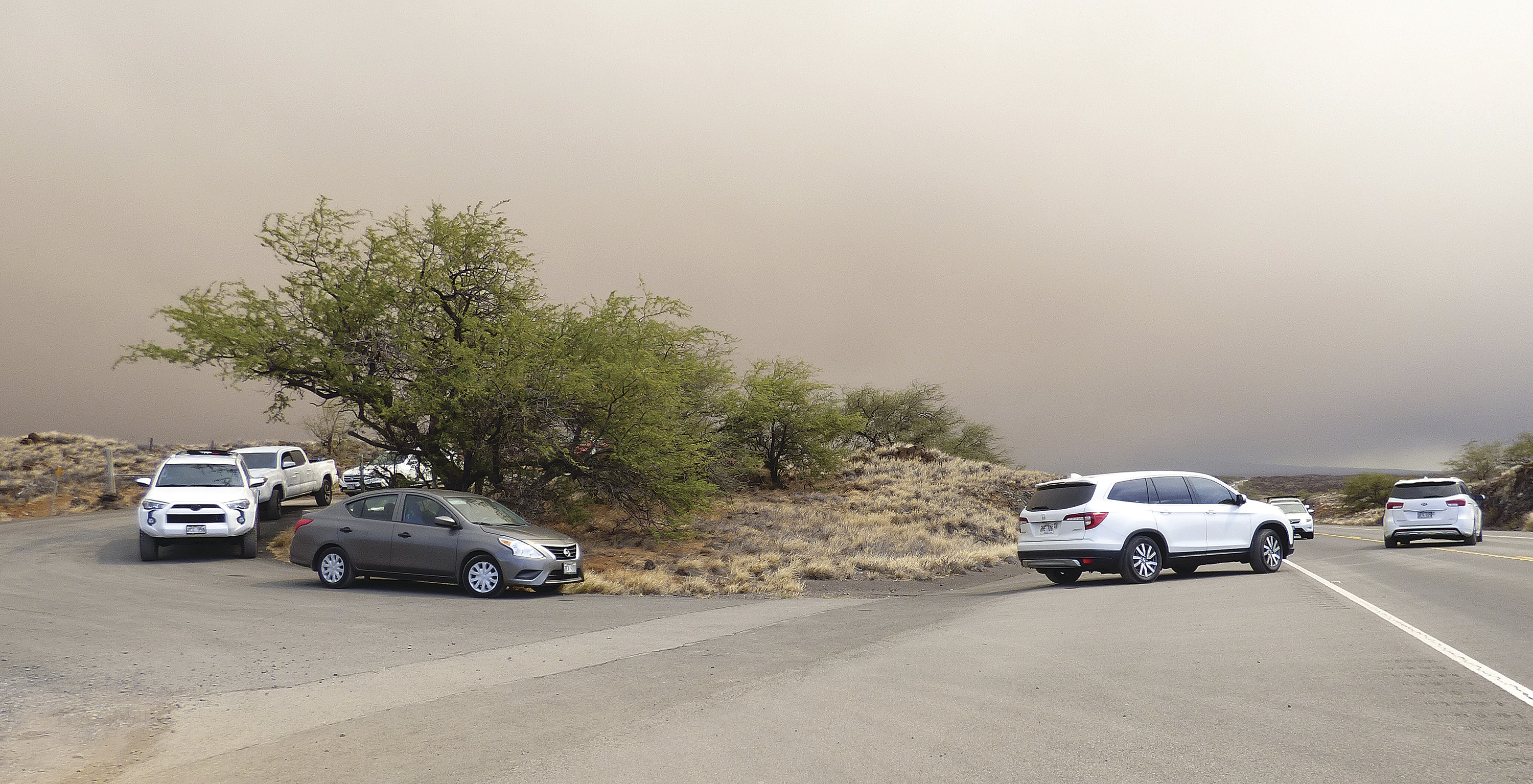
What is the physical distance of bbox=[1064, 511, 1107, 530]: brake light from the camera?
48.7 feet

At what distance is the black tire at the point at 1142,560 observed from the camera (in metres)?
14.9

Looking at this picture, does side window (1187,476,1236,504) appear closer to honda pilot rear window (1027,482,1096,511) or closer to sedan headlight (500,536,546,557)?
honda pilot rear window (1027,482,1096,511)

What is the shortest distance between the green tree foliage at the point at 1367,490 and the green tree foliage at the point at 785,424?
57168 mm

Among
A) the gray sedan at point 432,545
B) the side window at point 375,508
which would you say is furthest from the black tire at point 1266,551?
the side window at point 375,508

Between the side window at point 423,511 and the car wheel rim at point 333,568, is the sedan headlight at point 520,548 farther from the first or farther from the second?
the car wheel rim at point 333,568

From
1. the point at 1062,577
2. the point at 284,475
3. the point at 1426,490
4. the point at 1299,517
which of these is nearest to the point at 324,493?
the point at 284,475

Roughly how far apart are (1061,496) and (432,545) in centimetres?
1046

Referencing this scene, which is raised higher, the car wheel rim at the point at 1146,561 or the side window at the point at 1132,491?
the side window at the point at 1132,491

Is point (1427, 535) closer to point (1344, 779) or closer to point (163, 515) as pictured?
point (1344, 779)

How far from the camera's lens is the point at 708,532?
28.2 meters

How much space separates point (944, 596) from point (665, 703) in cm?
1034

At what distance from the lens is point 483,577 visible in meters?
14.8

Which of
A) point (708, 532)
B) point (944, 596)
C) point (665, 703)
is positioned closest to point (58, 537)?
point (708, 532)

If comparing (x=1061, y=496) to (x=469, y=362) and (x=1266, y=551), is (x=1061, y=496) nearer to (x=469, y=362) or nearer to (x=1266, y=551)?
(x=1266, y=551)
